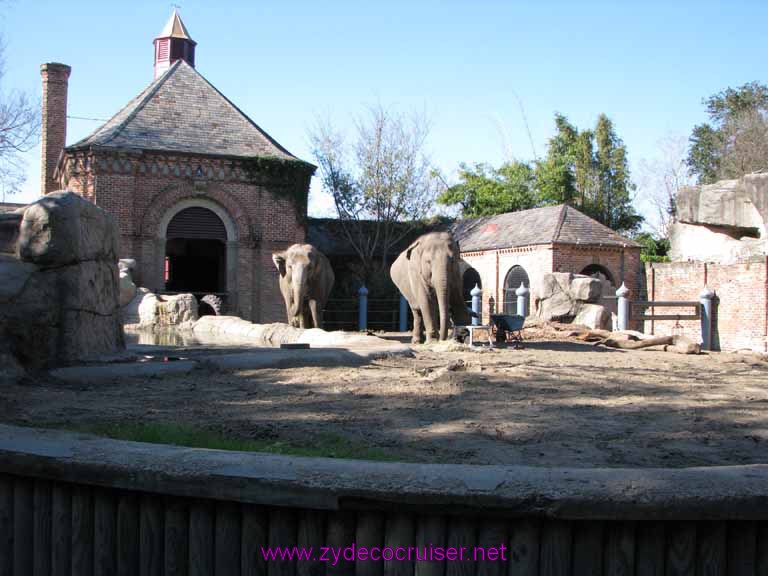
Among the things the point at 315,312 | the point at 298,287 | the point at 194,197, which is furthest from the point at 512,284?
the point at 298,287

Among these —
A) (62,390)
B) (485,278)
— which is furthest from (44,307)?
(485,278)

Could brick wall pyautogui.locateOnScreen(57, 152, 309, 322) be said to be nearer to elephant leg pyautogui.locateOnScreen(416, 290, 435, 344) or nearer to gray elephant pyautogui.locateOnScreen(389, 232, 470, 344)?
gray elephant pyautogui.locateOnScreen(389, 232, 470, 344)

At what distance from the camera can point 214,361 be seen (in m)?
7.93

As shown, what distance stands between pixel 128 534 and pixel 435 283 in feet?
36.3

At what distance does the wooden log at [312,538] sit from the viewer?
10.3 ft

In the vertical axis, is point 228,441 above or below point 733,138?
below

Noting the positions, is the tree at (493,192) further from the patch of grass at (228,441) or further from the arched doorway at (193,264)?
the patch of grass at (228,441)

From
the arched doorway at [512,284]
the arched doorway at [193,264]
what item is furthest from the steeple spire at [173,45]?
the arched doorway at [512,284]

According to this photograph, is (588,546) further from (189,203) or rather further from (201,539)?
(189,203)

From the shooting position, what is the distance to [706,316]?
18.8 m

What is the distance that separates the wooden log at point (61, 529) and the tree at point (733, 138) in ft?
146

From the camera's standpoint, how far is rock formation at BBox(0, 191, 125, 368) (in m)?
7.05

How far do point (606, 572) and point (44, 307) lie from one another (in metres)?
5.94

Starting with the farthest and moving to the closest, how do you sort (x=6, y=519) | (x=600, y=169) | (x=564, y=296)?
(x=600, y=169)
(x=564, y=296)
(x=6, y=519)
